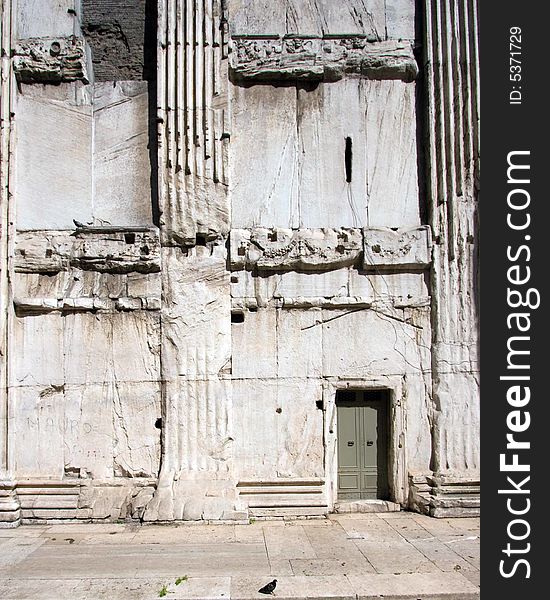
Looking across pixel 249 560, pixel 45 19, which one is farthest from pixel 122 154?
pixel 249 560

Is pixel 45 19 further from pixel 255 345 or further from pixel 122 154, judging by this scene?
pixel 255 345

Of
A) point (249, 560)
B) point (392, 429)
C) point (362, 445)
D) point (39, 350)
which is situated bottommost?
point (249, 560)

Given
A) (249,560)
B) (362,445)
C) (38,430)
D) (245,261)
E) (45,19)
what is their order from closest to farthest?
(249,560) < (38,430) < (245,261) < (362,445) < (45,19)

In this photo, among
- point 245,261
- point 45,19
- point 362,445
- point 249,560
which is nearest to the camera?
point 249,560

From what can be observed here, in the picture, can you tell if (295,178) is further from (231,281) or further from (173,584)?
(173,584)

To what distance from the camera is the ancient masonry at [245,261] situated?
854 cm

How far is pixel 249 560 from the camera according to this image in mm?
6699

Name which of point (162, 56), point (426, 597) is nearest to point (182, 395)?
point (426, 597)

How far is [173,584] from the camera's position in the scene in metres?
6.04

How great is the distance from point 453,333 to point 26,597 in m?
6.18

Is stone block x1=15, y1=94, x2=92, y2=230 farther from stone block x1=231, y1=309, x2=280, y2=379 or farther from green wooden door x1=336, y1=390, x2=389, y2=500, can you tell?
green wooden door x1=336, y1=390, x2=389, y2=500

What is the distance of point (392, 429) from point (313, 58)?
17.9ft

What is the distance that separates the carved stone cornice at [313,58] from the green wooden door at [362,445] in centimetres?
470

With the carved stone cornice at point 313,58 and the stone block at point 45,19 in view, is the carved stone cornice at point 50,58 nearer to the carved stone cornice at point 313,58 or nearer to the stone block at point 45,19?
the stone block at point 45,19
